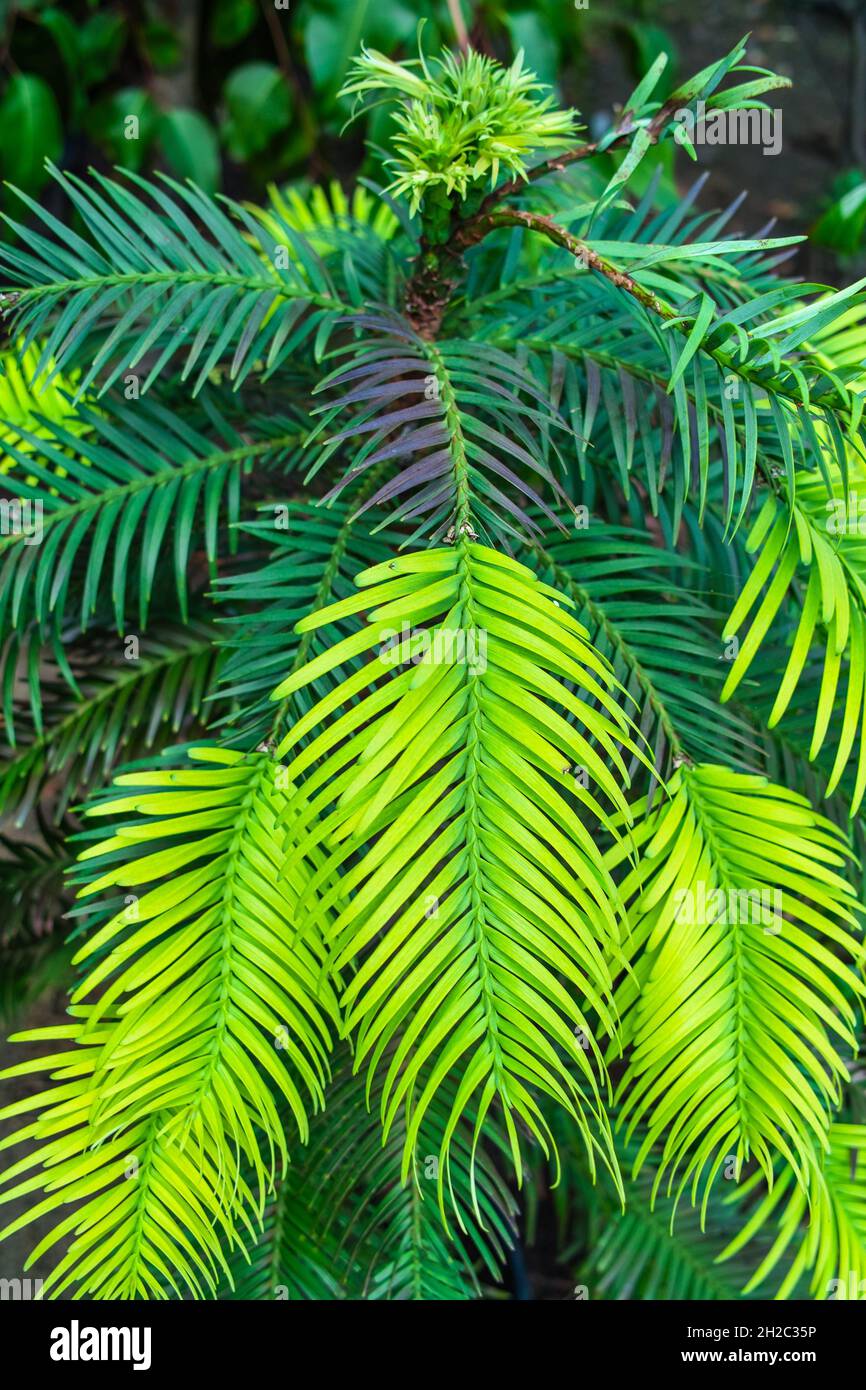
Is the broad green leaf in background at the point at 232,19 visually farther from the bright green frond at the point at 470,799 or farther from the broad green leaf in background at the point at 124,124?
the bright green frond at the point at 470,799

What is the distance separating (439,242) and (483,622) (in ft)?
1.22

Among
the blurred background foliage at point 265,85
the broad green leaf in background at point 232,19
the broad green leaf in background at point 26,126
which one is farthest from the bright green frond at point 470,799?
the broad green leaf in background at point 232,19

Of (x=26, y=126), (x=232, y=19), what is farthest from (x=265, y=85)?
(x=26, y=126)

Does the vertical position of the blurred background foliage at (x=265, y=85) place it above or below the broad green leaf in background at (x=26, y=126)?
above

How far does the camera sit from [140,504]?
0.83m

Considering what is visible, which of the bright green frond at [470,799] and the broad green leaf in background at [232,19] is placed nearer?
the bright green frond at [470,799]

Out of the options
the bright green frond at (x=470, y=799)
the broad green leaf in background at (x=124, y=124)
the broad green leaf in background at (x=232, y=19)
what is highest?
the broad green leaf in background at (x=232, y=19)

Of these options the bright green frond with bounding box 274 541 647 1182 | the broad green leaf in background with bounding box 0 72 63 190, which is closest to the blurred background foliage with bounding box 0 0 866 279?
the broad green leaf in background with bounding box 0 72 63 190

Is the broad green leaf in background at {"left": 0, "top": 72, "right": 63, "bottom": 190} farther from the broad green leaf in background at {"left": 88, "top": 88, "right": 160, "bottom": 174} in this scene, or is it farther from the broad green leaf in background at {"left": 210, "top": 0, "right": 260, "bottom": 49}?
the broad green leaf in background at {"left": 210, "top": 0, "right": 260, "bottom": 49}

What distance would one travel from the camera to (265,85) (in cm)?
175

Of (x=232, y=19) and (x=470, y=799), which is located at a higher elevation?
(x=232, y=19)

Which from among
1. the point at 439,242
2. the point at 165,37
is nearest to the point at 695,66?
the point at 165,37

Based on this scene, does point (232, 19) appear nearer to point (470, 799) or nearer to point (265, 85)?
point (265, 85)

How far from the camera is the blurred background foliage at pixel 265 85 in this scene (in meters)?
1.60
